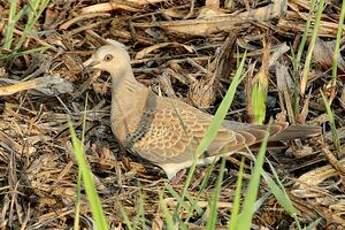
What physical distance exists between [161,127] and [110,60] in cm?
41

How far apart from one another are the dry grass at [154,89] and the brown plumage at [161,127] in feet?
0.34

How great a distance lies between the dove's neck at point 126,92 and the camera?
4938 millimetres

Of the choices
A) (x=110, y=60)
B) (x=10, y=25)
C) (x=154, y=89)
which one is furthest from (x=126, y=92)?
(x=10, y=25)

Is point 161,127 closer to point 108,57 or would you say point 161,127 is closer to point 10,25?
point 108,57

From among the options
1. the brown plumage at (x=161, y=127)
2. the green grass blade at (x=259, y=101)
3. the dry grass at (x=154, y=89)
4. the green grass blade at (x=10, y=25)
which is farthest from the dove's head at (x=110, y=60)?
the green grass blade at (x=259, y=101)

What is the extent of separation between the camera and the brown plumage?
4.60 m

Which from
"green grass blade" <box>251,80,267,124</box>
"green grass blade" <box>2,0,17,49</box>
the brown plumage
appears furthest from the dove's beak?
"green grass blade" <box>251,80,267,124</box>

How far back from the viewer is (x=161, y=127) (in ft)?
15.9

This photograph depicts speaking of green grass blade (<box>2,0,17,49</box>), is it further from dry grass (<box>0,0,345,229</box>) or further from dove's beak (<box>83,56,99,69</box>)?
dove's beak (<box>83,56,99,69</box>)

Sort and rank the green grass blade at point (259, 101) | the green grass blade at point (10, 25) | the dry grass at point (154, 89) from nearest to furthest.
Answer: the dry grass at point (154, 89) < the green grass blade at point (259, 101) < the green grass blade at point (10, 25)

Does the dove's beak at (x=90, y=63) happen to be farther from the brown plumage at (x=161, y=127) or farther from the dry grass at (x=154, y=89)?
the dry grass at (x=154, y=89)

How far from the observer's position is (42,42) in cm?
541

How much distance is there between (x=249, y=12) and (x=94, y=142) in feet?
4.16

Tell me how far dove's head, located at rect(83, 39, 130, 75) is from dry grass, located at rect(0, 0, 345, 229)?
277 mm
